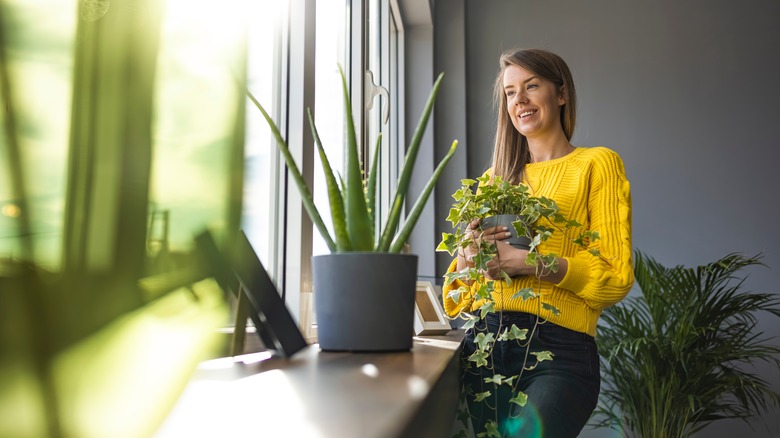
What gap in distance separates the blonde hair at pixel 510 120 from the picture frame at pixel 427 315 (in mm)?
419

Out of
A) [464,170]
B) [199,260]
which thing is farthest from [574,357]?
[464,170]

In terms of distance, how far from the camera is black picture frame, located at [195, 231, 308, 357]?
73 centimetres

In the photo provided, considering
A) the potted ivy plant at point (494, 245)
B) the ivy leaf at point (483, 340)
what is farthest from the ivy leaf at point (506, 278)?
the ivy leaf at point (483, 340)

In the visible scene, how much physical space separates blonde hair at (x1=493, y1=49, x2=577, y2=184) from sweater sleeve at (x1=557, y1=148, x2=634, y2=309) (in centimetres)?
24

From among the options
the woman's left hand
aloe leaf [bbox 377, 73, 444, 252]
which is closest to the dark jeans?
the woman's left hand

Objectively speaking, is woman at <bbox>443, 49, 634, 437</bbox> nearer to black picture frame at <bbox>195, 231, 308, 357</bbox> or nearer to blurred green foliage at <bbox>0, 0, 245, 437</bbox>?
black picture frame at <bbox>195, 231, 308, 357</bbox>

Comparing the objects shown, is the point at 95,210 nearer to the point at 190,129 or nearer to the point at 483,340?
the point at 190,129

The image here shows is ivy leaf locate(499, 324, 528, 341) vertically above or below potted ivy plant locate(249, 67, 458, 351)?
below

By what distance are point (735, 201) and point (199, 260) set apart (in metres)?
3.84

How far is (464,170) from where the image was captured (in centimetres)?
383

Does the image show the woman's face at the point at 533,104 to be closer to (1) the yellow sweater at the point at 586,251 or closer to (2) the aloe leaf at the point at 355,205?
(1) the yellow sweater at the point at 586,251

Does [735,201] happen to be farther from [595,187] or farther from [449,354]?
[449,354]

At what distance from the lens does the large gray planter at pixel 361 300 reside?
1.08 m

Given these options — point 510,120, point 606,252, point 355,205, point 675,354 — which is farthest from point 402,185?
point 675,354
